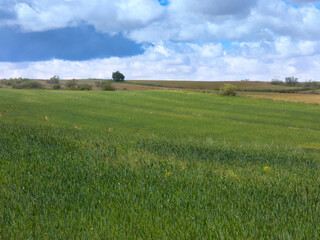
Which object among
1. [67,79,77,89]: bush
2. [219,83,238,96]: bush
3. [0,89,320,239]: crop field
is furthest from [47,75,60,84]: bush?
[0,89,320,239]: crop field

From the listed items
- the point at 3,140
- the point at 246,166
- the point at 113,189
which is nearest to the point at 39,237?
the point at 113,189

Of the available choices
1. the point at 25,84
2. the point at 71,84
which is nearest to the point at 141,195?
the point at 71,84

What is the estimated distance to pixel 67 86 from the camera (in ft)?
307

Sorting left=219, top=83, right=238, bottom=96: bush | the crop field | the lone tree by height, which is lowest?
the crop field

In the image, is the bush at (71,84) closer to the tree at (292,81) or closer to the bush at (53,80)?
the bush at (53,80)

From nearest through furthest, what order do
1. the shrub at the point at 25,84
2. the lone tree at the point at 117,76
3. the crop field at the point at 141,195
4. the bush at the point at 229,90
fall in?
1. the crop field at the point at 141,195
2. the bush at the point at 229,90
3. the shrub at the point at 25,84
4. the lone tree at the point at 117,76

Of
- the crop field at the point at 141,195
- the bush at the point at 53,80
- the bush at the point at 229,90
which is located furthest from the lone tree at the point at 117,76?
the crop field at the point at 141,195

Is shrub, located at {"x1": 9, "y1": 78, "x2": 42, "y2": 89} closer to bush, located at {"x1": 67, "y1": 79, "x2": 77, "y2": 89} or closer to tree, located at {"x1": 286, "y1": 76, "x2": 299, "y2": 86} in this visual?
bush, located at {"x1": 67, "y1": 79, "x2": 77, "y2": 89}

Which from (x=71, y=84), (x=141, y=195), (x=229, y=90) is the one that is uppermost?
(x=71, y=84)

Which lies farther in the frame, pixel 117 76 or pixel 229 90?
pixel 117 76

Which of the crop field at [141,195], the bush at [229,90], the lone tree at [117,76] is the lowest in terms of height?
the crop field at [141,195]

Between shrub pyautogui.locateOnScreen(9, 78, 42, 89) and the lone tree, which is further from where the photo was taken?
the lone tree

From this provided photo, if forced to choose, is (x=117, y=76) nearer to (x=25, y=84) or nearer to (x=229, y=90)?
(x=25, y=84)

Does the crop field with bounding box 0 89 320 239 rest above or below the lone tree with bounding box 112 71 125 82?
below
